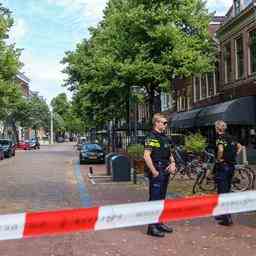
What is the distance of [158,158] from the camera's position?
344 inches

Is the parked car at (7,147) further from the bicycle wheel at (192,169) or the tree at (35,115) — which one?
the tree at (35,115)

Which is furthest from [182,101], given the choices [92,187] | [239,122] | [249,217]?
[249,217]

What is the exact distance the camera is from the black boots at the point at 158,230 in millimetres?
8578

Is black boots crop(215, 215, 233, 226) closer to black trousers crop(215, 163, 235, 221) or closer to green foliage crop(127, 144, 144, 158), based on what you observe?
black trousers crop(215, 163, 235, 221)

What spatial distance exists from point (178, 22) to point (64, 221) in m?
23.0

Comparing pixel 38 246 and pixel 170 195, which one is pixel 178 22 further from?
pixel 38 246

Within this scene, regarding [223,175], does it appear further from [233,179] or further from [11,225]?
[11,225]

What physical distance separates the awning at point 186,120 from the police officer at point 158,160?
25417 mm

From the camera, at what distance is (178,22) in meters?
27.3

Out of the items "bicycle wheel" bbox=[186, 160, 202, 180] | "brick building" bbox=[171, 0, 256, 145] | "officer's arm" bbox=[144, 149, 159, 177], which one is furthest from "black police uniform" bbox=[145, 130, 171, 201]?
"brick building" bbox=[171, 0, 256, 145]

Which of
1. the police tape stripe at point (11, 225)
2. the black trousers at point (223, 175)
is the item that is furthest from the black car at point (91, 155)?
the police tape stripe at point (11, 225)

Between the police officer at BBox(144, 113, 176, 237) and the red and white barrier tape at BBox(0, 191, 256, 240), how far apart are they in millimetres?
2257

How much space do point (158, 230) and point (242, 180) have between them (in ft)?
22.5

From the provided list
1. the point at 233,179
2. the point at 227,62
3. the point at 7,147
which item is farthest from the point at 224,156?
the point at 7,147
